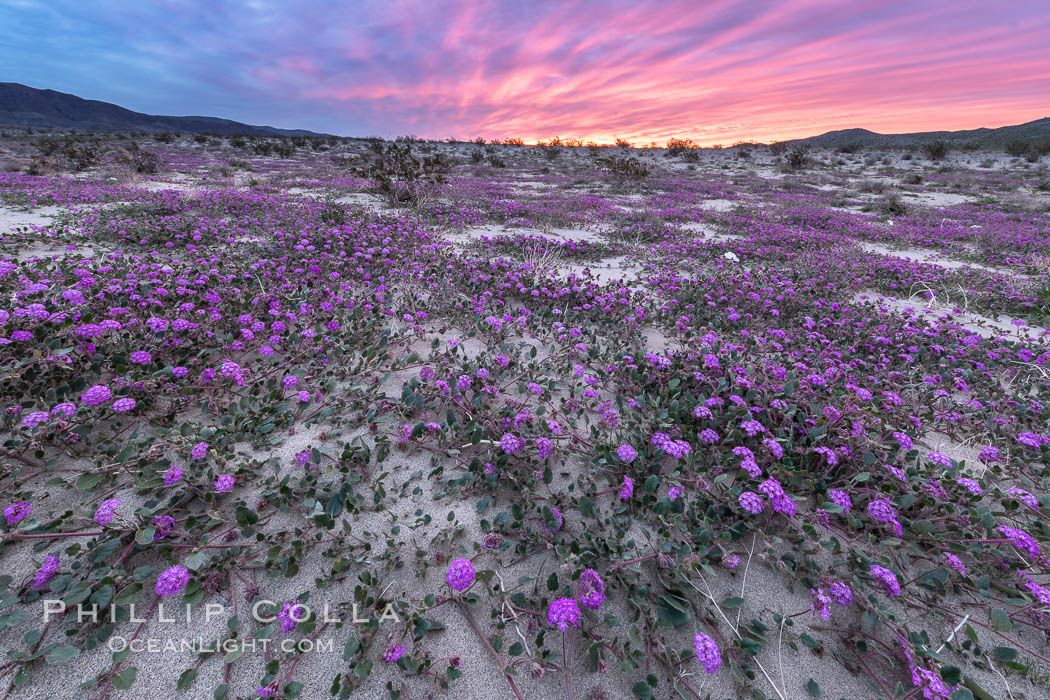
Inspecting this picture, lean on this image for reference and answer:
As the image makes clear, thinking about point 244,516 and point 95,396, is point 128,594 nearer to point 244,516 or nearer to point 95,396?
point 244,516

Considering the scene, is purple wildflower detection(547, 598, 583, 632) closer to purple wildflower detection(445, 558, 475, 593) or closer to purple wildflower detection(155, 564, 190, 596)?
purple wildflower detection(445, 558, 475, 593)

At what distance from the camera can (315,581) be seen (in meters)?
2.30

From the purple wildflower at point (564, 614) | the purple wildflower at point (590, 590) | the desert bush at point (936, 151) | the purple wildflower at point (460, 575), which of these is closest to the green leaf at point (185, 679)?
the purple wildflower at point (460, 575)

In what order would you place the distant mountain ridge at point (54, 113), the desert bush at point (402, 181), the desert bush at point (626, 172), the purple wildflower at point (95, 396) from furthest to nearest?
the distant mountain ridge at point (54, 113)
the desert bush at point (626, 172)
the desert bush at point (402, 181)
the purple wildflower at point (95, 396)

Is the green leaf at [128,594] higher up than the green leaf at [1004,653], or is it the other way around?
the green leaf at [128,594]

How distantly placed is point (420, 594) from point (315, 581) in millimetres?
591

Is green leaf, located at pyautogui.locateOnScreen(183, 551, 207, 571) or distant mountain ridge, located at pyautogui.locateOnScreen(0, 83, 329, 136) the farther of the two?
distant mountain ridge, located at pyautogui.locateOnScreen(0, 83, 329, 136)

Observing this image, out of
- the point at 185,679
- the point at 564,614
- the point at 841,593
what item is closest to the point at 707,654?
the point at 564,614

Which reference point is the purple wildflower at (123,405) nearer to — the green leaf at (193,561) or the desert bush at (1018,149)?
the green leaf at (193,561)

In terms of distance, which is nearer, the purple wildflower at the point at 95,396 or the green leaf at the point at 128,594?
the green leaf at the point at 128,594

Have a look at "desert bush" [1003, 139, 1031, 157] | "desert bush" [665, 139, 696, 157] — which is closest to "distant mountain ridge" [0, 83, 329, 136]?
"desert bush" [665, 139, 696, 157]

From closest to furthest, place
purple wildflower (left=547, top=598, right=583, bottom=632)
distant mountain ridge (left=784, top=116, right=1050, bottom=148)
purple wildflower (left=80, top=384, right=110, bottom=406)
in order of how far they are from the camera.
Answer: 1. purple wildflower (left=547, top=598, right=583, bottom=632)
2. purple wildflower (left=80, top=384, right=110, bottom=406)
3. distant mountain ridge (left=784, top=116, right=1050, bottom=148)

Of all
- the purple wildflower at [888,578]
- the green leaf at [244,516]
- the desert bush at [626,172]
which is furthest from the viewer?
the desert bush at [626,172]

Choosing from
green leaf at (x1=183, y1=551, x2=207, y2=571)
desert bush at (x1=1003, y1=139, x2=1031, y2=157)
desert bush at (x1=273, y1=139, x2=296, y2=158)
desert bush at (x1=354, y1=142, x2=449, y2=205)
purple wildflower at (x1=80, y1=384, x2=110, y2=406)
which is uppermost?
desert bush at (x1=273, y1=139, x2=296, y2=158)
